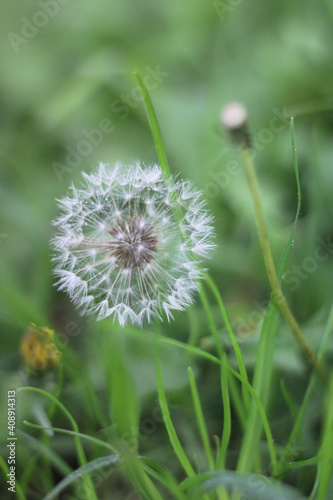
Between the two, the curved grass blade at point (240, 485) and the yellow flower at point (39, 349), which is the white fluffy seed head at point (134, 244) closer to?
the yellow flower at point (39, 349)

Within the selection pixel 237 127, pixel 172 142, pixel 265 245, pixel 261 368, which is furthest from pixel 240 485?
pixel 172 142

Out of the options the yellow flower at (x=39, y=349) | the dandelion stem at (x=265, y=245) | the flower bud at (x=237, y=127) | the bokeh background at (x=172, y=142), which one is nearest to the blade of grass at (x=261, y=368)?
the dandelion stem at (x=265, y=245)

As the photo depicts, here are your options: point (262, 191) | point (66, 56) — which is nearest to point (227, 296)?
point (262, 191)

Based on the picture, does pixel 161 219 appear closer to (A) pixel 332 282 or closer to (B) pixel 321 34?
(A) pixel 332 282

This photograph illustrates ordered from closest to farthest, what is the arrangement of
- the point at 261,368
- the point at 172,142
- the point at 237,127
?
the point at 237,127 < the point at 261,368 < the point at 172,142

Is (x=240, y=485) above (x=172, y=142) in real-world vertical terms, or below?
below

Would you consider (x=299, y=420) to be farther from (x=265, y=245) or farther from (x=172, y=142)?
(x=172, y=142)
